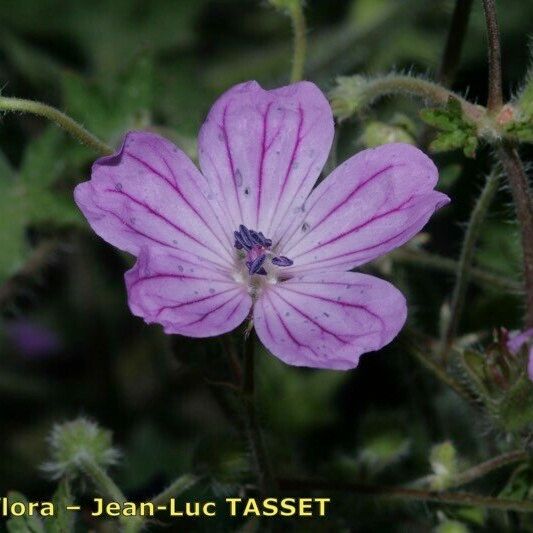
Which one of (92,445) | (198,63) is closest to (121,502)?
(92,445)

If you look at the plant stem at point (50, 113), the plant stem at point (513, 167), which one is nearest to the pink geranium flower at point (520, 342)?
the plant stem at point (513, 167)

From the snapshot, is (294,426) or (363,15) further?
(363,15)

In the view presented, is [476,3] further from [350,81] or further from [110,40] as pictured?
[110,40]

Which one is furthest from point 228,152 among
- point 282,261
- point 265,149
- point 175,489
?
point 175,489

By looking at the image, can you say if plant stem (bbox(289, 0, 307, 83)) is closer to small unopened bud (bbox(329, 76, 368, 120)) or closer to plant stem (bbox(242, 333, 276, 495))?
small unopened bud (bbox(329, 76, 368, 120))

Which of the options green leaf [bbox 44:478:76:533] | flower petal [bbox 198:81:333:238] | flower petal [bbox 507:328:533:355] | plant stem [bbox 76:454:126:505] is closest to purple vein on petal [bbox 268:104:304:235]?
flower petal [bbox 198:81:333:238]

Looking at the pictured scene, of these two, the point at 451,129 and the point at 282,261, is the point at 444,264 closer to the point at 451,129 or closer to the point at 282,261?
the point at 282,261

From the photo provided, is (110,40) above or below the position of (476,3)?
above
